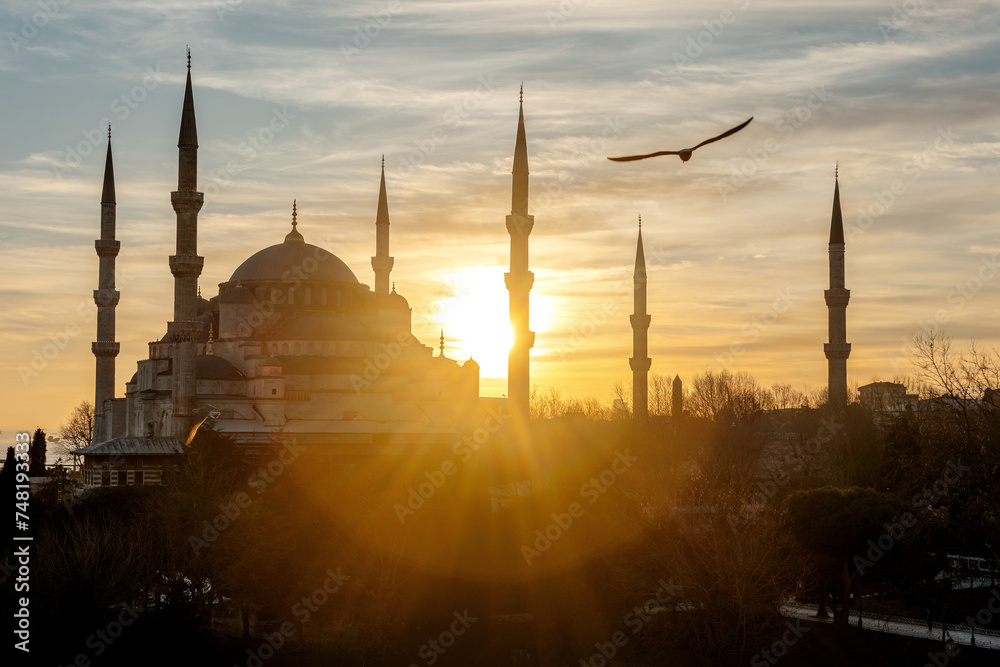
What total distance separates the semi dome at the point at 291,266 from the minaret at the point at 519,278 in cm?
1257

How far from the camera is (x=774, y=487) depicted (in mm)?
27688

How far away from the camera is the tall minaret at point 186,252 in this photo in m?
32.6

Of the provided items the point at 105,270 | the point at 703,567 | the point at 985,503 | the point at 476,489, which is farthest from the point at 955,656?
the point at 105,270

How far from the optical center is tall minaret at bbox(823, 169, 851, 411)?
3912cm

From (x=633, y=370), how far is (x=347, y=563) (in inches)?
977

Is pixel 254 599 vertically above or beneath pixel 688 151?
beneath

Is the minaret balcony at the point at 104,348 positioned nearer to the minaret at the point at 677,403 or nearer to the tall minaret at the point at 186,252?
the tall minaret at the point at 186,252

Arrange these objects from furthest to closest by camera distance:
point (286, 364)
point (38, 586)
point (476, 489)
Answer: point (286, 364) < point (476, 489) < point (38, 586)

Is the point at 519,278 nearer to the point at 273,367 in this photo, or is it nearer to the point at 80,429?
the point at 273,367

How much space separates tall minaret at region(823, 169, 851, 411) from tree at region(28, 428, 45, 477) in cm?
2738

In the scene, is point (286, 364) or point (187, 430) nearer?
point (187, 430)

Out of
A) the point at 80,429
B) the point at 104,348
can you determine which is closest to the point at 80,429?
the point at 80,429

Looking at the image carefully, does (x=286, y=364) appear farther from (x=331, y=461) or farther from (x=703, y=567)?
(x=703, y=567)

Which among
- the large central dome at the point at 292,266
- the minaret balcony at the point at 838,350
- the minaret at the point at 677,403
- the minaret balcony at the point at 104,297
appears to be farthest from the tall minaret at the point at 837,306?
the minaret balcony at the point at 104,297
